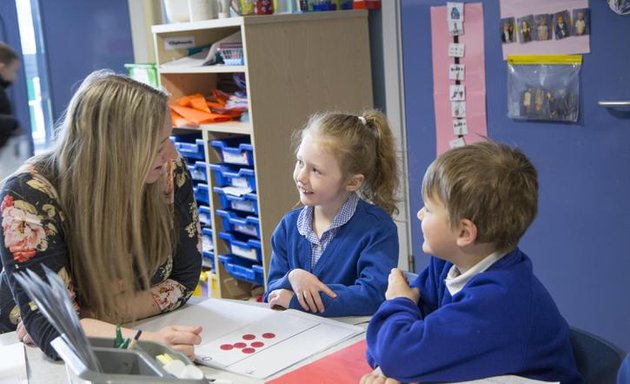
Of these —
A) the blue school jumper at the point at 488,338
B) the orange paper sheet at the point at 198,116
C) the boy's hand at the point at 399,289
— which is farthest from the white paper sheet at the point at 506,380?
the orange paper sheet at the point at 198,116

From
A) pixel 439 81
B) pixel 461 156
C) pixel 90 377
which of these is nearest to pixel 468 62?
→ pixel 439 81

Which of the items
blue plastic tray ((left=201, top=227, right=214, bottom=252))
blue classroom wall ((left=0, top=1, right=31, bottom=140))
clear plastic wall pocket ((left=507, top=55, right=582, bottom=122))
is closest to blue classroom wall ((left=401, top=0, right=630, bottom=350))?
clear plastic wall pocket ((left=507, top=55, right=582, bottom=122))

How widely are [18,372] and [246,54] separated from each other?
1.74 meters

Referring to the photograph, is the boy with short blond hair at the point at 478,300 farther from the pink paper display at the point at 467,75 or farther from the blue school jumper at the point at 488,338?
the pink paper display at the point at 467,75

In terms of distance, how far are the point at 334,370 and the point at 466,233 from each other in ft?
1.01

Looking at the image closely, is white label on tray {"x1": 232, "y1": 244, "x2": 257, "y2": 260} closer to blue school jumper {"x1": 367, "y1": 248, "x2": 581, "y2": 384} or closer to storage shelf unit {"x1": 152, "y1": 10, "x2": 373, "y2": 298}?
storage shelf unit {"x1": 152, "y1": 10, "x2": 373, "y2": 298}

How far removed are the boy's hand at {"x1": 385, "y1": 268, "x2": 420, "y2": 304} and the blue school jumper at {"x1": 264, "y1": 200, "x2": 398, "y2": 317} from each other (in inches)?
6.8

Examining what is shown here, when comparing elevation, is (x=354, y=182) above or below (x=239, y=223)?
above

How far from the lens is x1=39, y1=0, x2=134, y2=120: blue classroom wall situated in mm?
Answer: 3854

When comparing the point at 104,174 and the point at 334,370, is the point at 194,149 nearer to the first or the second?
the point at 104,174

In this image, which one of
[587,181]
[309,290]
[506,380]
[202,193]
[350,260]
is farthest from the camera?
[202,193]

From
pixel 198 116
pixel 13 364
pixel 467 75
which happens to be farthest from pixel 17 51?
pixel 13 364

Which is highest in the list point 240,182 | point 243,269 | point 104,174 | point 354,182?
point 104,174

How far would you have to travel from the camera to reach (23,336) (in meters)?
1.40
